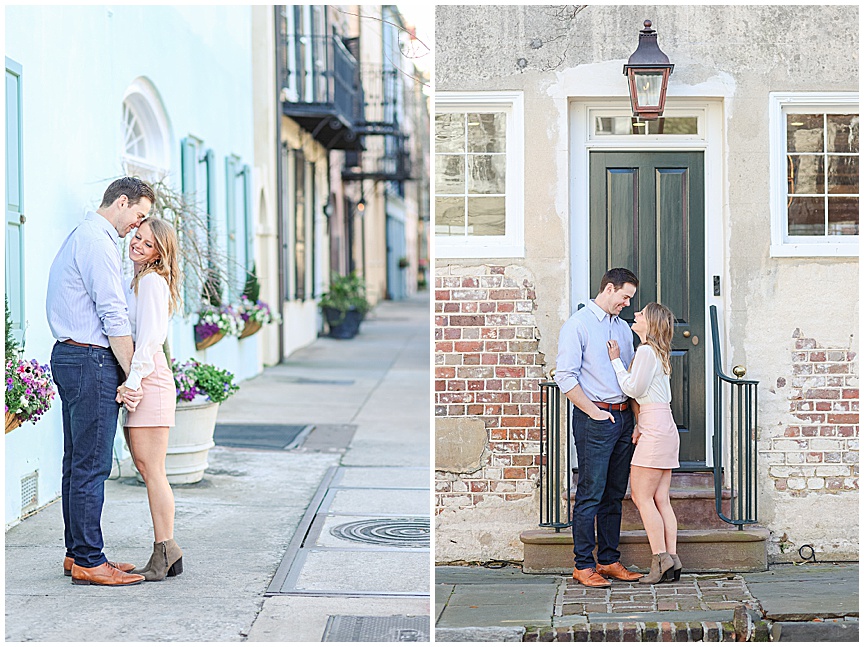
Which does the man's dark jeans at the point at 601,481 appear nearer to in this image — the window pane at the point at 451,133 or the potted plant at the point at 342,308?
the window pane at the point at 451,133

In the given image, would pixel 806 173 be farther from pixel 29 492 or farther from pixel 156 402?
pixel 29 492

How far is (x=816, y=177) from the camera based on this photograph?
5.66 m

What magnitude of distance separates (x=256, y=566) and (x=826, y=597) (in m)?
A: 2.65

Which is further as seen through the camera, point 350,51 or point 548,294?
point 350,51

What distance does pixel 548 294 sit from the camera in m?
5.50

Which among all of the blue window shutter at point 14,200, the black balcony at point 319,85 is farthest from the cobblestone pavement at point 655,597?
the black balcony at point 319,85

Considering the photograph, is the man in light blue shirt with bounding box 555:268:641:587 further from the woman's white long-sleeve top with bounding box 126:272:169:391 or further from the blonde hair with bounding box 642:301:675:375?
the woman's white long-sleeve top with bounding box 126:272:169:391

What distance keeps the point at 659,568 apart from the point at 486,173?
2.18m

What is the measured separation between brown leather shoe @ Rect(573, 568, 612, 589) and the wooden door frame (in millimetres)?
1339

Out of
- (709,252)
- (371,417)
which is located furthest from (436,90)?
(371,417)

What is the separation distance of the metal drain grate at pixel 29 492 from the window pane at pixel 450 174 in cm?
267

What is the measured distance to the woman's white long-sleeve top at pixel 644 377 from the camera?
5.06 m

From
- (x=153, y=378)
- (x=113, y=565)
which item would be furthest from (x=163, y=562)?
(x=153, y=378)

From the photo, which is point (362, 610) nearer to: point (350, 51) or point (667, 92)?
point (667, 92)
